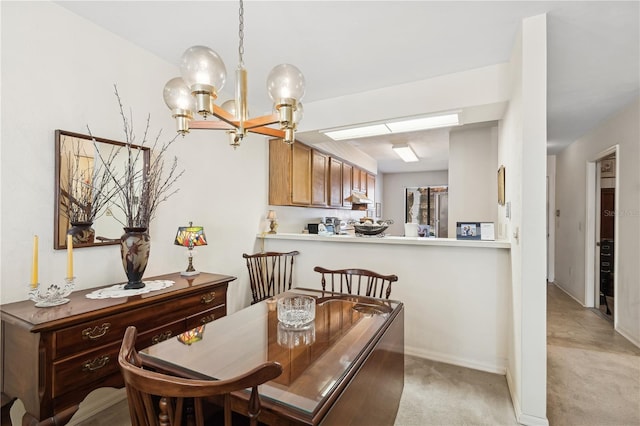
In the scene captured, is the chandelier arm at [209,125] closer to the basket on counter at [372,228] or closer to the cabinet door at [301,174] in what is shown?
the basket on counter at [372,228]

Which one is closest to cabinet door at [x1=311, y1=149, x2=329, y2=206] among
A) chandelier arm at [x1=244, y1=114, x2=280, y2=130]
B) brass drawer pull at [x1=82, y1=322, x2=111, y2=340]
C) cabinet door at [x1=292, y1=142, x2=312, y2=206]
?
cabinet door at [x1=292, y1=142, x2=312, y2=206]

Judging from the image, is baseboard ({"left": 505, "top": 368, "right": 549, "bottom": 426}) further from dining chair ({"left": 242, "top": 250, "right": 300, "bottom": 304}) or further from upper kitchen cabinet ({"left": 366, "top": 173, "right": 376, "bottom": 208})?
upper kitchen cabinet ({"left": 366, "top": 173, "right": 376, "bottom": 208})

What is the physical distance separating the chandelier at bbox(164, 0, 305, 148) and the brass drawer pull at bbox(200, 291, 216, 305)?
1.15 meters

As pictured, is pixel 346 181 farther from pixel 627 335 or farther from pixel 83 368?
pixel 83 368

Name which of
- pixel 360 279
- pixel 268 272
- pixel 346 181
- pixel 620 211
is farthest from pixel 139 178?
pixel 620 211

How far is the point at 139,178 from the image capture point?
2.31 metres

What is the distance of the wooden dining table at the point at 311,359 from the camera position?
94 cm

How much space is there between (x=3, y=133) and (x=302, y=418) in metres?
2.10

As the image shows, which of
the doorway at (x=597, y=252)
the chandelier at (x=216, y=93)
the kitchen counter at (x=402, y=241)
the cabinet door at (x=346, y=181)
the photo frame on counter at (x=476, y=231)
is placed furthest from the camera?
the cabinet door at (x=346, y=181)

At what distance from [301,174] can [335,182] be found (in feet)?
3.83

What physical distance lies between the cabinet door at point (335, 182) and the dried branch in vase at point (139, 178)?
2.75 metres

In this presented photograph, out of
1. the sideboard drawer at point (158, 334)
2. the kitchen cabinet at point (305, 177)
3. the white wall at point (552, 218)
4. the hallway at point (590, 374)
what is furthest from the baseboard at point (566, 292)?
the sideboard drawer at point (158, 334)

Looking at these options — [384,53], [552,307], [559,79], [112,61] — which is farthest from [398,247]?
[552,307]

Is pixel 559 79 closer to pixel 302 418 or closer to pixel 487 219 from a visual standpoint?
pixel 487 219
